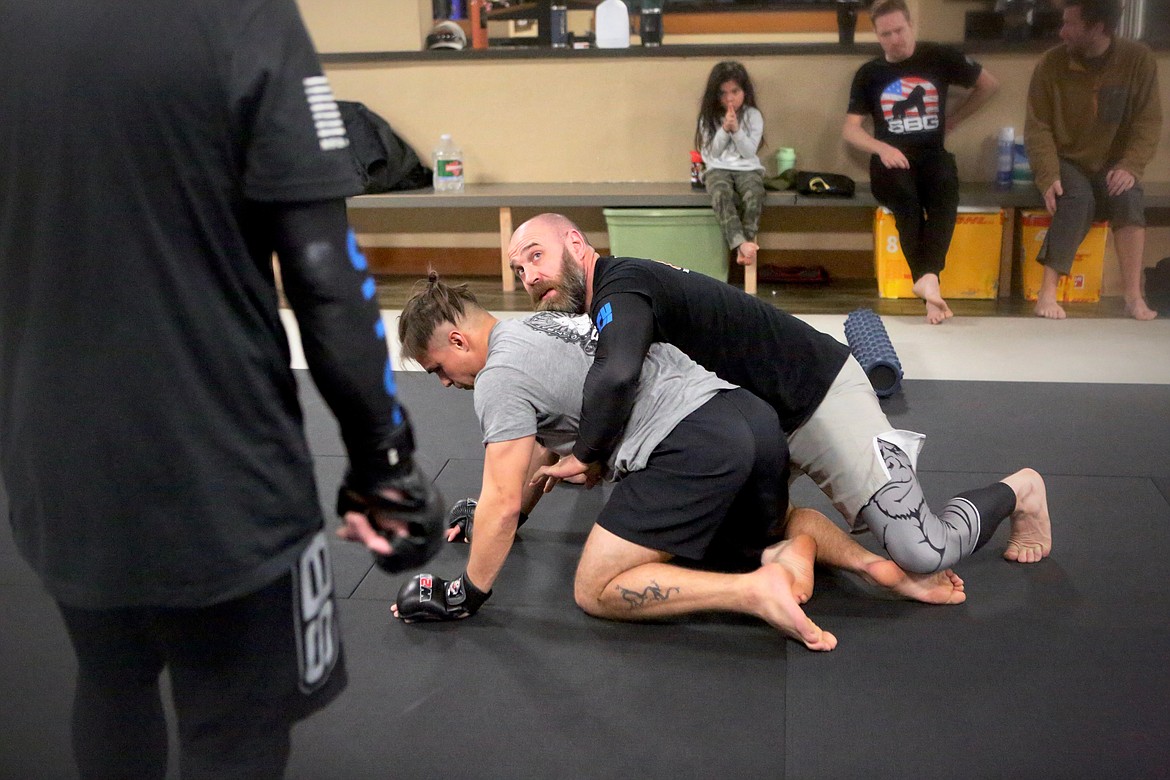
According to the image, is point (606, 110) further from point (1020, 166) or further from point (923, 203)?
point (1020, 166)

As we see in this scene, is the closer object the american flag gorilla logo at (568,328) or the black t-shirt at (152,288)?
the black t-shirt at (152,288)

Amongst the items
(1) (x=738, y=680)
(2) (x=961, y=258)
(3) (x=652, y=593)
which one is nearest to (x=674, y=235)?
(2) (x=961, y=258)

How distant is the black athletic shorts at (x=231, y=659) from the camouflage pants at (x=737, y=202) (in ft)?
13.0

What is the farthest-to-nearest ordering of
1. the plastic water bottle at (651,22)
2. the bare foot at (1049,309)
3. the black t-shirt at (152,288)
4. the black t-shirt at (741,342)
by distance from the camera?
the plastic water bottle at (651,22) < the bare foot at (1049,309) < the black t-shirt at (741,342) < the black t-shirt at (152,288)

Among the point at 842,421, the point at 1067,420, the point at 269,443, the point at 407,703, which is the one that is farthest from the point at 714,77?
the point at 269,443

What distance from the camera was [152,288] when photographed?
96 cm

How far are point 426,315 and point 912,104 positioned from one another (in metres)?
3.51

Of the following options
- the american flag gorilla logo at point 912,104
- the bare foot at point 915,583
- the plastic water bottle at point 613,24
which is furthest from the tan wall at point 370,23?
the bare foot at point 915,583

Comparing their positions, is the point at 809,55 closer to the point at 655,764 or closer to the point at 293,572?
the point at 655,764

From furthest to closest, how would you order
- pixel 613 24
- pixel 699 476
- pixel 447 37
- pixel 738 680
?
pixel 447 37, pixel 613 24, pixel 699 476, pixel 738 680

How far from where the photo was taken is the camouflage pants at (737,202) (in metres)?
4.93

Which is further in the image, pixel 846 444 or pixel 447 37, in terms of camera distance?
pixel 447 37

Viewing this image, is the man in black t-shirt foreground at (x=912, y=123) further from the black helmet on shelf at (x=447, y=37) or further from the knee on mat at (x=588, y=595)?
the knee on mat at (x=588, y=595)

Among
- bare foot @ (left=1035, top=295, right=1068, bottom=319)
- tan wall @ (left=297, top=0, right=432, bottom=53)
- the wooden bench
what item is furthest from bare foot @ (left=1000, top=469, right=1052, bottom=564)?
tan wall @ (left=297, top=0, right=432, bottom=53)
